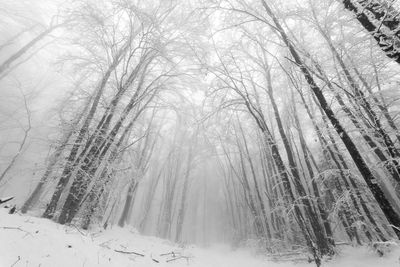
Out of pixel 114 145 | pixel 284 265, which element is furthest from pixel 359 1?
pixel 284 265

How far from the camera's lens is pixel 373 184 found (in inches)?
147

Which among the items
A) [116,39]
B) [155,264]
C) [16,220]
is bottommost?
[155,264]

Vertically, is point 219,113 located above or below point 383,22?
above

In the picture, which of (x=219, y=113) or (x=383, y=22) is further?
(x=219, y=113)

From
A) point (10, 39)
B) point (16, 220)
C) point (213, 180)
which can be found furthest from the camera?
point (213, 180)

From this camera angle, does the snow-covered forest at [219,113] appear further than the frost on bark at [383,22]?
Yes

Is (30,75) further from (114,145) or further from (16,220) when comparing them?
(16,220)

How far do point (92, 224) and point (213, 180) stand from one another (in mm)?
25390

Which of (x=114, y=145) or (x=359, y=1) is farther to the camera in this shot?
(x=114, y=145)

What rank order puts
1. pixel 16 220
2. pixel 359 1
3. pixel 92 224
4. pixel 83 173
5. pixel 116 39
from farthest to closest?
pixel 92 224
pixel 116 39
pixel 83 173
pixel 16 220
pixel 359 1

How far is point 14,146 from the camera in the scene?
2353 centimetres

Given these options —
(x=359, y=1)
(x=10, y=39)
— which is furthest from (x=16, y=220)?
(x=10, y=39)

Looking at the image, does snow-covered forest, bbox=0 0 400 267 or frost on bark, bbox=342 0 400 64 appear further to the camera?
snow-covered forest, bbox=0 0 400 267

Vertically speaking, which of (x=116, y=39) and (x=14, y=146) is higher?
(x=14, y=146)
